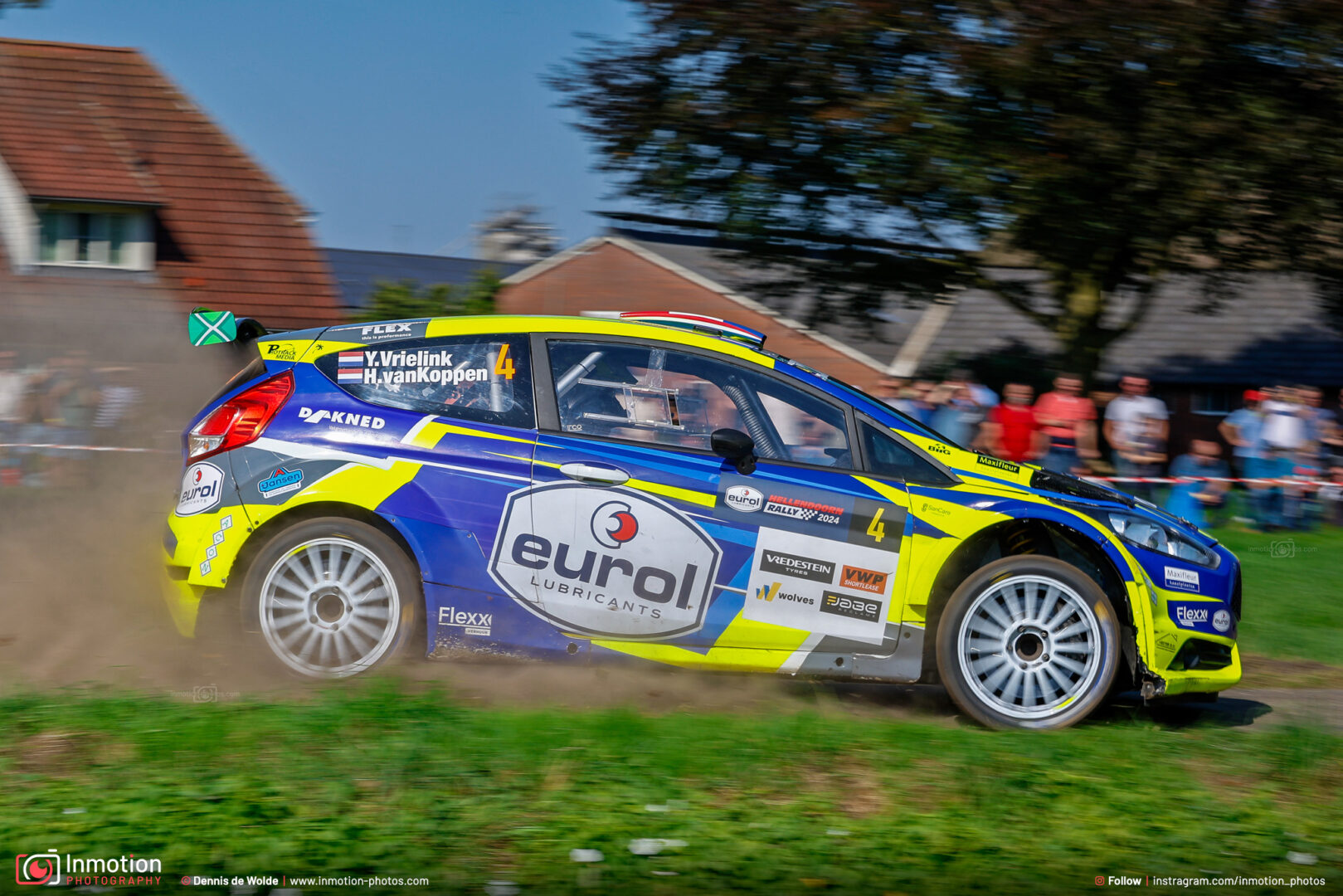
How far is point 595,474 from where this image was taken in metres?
5.68

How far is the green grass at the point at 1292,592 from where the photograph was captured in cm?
799

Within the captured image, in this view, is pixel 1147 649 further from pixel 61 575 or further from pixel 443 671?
pixel 61 575

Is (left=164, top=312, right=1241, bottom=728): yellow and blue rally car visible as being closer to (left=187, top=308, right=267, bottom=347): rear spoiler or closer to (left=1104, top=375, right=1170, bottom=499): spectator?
(left=187, top=308, right=267, bottom=347): rear spoiler

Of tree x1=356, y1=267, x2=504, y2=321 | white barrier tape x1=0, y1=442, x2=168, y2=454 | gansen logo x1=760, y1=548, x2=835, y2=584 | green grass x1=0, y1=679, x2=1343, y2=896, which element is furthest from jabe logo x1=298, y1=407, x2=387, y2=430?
tree x1=356, y1=267, x2=504, y2=321

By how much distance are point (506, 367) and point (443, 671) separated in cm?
147

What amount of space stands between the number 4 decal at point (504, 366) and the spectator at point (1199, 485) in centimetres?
801

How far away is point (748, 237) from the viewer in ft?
53.5

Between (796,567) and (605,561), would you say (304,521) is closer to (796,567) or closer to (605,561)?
(605,561)

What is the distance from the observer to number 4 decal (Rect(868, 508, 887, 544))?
5695mm

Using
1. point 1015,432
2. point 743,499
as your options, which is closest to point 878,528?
point 743,499

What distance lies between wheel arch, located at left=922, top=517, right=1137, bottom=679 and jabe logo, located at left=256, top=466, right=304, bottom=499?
3.01m

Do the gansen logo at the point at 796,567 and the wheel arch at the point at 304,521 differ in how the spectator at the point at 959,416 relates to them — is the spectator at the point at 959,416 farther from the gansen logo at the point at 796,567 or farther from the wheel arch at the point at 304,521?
the wheel arch at the point at 304,521

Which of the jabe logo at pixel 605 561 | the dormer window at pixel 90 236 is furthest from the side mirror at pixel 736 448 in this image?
the dormer window at pixel 90 236

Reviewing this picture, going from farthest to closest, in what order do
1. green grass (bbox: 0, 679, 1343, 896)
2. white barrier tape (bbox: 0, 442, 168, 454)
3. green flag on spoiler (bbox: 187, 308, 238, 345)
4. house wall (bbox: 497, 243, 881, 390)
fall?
house wall (bbox: 497, 243, 881, 390)
white barrier tape (bbox: 0, 442, 168, 454)
green flag on spoiler (bbox: 187, 308, 238, 345)
green grass (bbox: 0, 679, 1343, 896)
